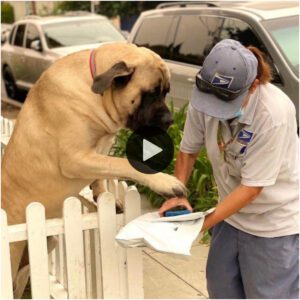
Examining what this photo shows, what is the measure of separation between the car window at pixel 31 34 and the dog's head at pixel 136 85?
9.61 metres

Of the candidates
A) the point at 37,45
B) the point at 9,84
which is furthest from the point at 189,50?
the point at 9,84

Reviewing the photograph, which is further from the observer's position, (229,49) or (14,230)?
(14,230)

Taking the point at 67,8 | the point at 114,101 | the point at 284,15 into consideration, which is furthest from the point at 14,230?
the point at 67,8

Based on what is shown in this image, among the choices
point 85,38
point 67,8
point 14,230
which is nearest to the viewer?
point 14,230

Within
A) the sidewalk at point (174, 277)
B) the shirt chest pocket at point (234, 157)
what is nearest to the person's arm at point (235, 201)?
the shirt chest pocket at point (234, 157)

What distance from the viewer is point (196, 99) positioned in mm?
2764

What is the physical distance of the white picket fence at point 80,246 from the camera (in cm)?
298

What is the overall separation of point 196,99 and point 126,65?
61cm

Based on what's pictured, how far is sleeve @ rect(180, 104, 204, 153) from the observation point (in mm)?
3094

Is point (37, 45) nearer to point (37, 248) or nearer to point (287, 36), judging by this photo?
point (287, 36)

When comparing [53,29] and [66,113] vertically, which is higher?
[66,113]

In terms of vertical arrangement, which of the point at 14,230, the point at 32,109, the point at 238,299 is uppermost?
the point at 32,109

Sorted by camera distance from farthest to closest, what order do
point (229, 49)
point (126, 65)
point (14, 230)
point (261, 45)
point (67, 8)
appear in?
point (67, 8), point (261, 45), point (126, 65), point (14, 230), point (229, 49)

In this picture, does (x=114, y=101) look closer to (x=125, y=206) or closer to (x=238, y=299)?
(x=125, y=206)
